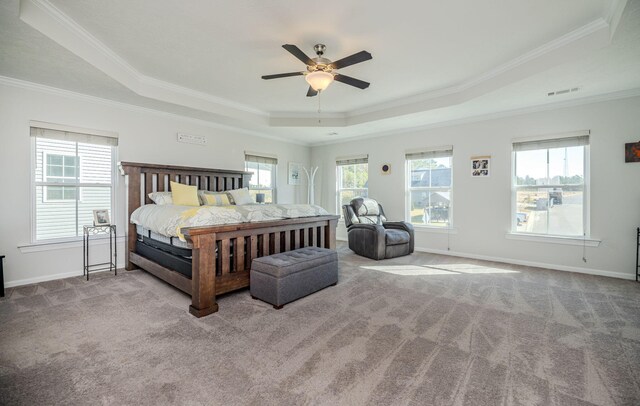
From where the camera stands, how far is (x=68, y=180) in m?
3.74

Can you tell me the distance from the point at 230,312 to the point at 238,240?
723mm

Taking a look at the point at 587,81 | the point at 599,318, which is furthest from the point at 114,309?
the point at 587,81

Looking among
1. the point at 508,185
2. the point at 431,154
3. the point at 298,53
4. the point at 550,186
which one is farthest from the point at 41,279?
the point at 550,186

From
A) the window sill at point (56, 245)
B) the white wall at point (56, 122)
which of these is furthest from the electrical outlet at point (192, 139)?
the window sill at point (56, 245)

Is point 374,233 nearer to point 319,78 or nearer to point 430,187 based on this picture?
point 430,187

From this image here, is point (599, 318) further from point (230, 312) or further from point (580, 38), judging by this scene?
point (230, 312)

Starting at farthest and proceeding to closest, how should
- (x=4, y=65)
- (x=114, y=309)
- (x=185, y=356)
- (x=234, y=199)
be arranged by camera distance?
(x=234, y=199), (x=4, y=65), (x=114, y=309), (x=185, y=356)

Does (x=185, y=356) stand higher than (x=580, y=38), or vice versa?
(x=580, y=38)

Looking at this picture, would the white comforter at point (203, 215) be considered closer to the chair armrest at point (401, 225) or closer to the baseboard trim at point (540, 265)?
the chair armrest at point (401, 225)

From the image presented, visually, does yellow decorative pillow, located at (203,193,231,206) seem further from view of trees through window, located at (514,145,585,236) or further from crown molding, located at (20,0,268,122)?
view of trees through window, located at (514,145,585,236)

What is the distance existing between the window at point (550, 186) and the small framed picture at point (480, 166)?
38cm

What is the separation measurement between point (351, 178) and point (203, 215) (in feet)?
14.7

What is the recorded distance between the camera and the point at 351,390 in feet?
5.19

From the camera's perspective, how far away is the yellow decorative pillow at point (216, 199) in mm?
4363
